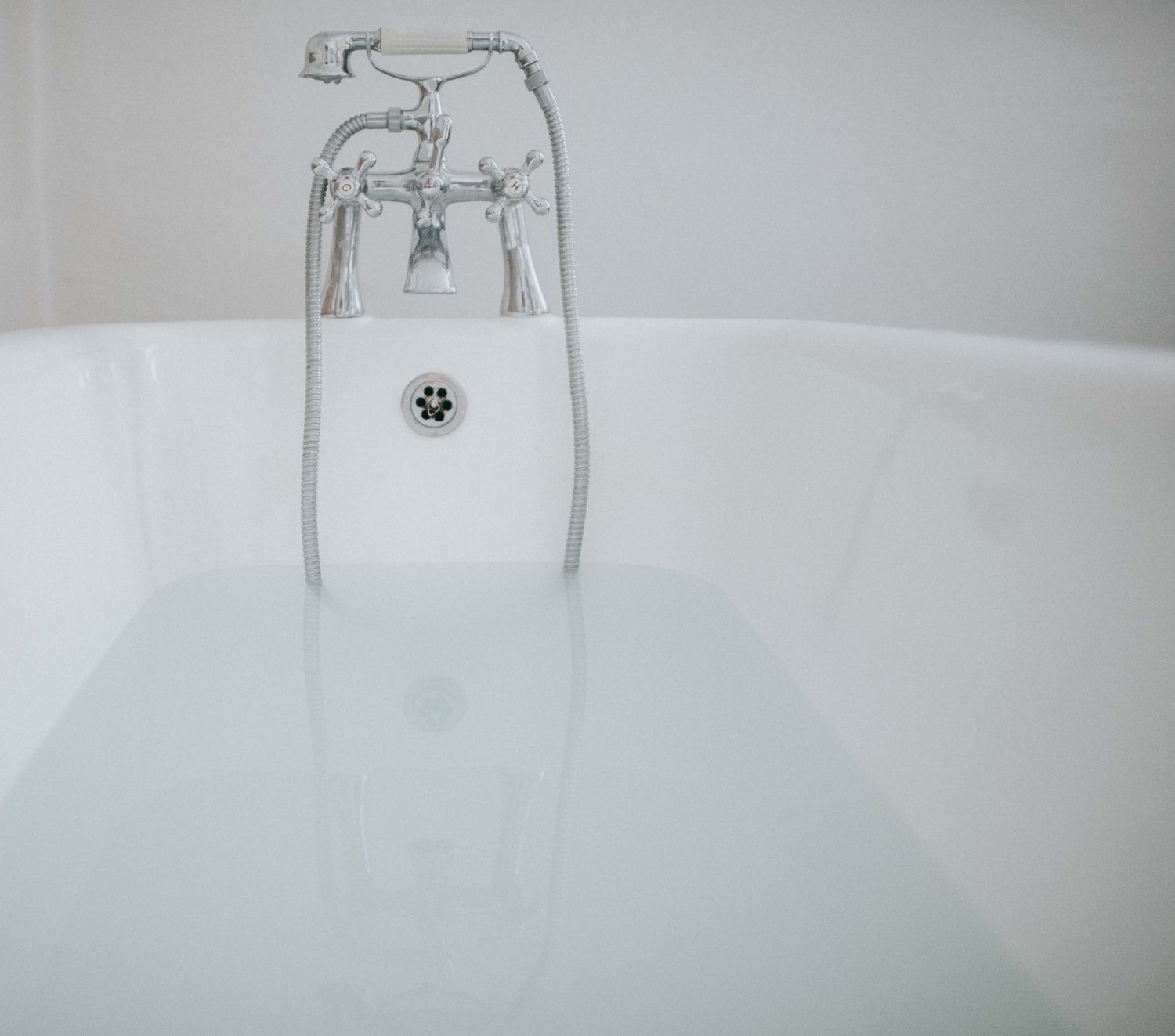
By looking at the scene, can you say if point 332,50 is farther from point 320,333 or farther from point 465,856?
point 465,856

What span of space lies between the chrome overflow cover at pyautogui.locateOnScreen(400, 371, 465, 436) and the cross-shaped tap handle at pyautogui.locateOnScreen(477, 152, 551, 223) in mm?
167

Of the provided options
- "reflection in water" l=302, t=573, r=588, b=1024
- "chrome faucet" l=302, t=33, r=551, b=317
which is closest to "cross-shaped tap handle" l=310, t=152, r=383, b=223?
"chrome faucet" l=302, t=33, r=551, b=317

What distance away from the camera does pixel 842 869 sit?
1.74ft

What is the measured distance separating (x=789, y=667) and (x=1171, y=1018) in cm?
45

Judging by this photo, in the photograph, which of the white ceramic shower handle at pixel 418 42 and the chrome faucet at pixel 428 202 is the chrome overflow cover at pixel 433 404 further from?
the white ceramic shower handle at pixel 418 42

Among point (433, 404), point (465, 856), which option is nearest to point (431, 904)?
point (465, 856)

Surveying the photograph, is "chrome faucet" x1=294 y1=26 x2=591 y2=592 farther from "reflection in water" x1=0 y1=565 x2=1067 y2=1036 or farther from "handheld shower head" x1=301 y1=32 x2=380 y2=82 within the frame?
"reflection in water" x1=0 y1=565 x2=1067 y2=1036

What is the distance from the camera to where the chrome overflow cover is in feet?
3.35

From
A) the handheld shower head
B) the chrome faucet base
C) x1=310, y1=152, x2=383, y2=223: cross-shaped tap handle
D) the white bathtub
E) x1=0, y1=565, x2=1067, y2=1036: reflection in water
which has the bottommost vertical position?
x1=0, y1=565, x2=1067, y2=1036: reflection in water

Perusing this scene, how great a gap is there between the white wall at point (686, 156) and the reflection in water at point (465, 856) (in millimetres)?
873

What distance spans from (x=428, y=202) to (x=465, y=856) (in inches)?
27.7

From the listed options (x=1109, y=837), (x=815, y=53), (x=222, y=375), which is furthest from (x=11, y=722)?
(x=815, y=53)

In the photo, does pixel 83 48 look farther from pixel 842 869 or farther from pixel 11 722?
pixel 842 869

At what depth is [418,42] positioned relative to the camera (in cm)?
88
